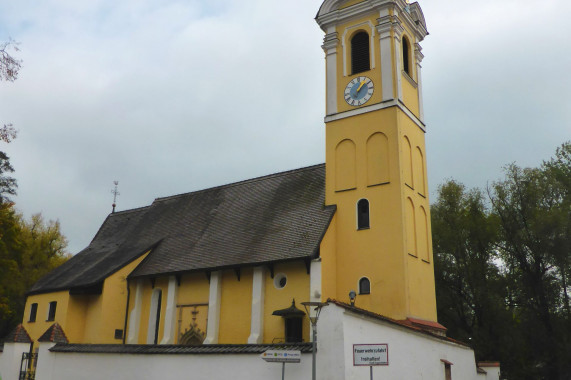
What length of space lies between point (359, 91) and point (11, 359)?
1827cm

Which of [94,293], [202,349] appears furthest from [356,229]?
[94,293]

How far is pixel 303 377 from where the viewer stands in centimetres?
1420

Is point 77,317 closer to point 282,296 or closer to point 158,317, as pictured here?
point 158,317

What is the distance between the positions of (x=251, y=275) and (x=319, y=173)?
6.08 metres

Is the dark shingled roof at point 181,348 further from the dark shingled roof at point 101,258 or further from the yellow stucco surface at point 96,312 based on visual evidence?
the dark shingled roof at point 101,258

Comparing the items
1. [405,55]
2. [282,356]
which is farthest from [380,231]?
[282,356]

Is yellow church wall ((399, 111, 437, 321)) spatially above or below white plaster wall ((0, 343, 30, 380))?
above

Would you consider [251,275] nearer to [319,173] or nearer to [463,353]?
[319,173]

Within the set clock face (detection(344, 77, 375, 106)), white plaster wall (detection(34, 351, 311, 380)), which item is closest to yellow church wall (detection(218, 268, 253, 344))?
white plaster wall (detection(34, 351, 311, 380))

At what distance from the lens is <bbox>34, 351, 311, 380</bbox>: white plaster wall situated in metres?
14.8

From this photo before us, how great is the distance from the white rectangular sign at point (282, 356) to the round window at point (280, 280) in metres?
8.40

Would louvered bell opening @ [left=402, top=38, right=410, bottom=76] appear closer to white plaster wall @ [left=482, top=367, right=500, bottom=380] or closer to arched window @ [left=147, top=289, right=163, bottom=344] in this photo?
white plaster wall @ [left=482, top=367, right=500, bottom=380]

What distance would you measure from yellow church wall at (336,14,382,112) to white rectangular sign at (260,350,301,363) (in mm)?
13495

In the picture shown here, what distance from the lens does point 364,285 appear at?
21.7 meters
